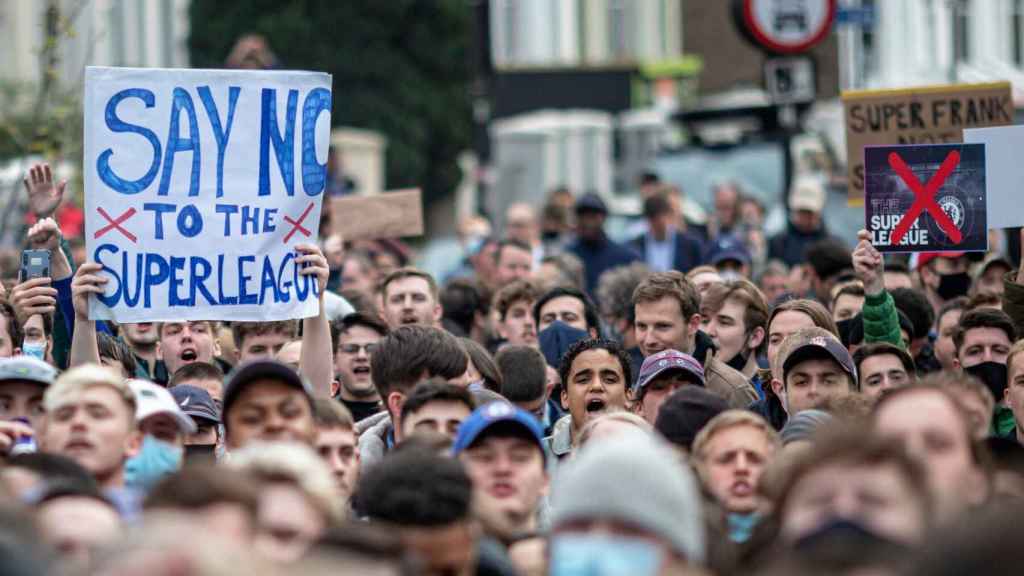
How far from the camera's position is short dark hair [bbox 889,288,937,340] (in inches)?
464

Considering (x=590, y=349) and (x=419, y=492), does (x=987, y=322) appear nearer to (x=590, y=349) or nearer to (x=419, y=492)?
(x=590, y=349)

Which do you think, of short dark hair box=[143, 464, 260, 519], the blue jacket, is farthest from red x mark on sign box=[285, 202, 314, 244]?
the blue jacket

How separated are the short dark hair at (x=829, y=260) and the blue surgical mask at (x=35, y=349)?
17.8 feet

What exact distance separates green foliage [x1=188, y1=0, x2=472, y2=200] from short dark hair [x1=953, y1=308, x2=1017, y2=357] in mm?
35506

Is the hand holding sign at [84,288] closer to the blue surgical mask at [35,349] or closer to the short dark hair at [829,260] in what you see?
the blue surgical mask at [35,349]

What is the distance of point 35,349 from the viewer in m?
9.92

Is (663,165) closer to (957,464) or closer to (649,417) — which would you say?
(649,417)

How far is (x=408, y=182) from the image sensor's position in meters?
46.7

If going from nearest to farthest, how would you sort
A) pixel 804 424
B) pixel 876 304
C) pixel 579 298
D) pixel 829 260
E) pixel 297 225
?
pixel 804 424
pixel 297 225
pixel 876 304
pixel 579 298
pixel 829 260

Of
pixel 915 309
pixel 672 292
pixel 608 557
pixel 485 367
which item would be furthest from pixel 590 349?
pixel 608 557

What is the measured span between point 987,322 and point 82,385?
4607 mm

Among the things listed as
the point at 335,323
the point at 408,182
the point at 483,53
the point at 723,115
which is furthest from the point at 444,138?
the point at 335,323

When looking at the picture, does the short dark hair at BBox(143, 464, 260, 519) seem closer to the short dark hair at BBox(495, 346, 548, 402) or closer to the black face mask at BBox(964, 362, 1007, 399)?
the short dark hair at BBox(495, 346, 548, 402)

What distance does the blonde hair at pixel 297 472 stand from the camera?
6280mm
